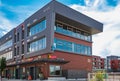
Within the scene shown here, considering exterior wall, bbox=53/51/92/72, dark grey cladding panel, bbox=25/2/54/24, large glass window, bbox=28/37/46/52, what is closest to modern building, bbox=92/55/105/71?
exterior wall, bbox=53/51/92/72

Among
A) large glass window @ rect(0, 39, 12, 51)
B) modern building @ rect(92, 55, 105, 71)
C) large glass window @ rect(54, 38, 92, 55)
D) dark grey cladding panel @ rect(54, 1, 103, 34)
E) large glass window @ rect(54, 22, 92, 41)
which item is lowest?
modern building @ rect(92, 55, 105, 71)

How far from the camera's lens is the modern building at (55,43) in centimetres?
4081

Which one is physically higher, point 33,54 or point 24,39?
point 24,39

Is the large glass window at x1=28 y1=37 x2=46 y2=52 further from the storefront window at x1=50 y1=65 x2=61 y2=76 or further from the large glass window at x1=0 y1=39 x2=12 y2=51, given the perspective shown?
the large glass window at x1=0 y1=39 x2=12 y2=51

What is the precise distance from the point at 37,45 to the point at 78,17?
→ 11.2 m

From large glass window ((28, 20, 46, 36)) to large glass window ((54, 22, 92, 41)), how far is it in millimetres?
2792

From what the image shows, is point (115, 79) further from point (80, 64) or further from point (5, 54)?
point (5, 54)

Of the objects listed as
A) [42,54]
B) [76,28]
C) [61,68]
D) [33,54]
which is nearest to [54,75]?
[61,68]

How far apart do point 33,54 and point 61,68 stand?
7962 millimetres

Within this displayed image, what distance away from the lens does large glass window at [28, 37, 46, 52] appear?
143 ft

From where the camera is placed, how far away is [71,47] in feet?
156

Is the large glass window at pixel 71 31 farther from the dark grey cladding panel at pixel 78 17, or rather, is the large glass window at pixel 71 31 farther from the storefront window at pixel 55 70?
the storefront window at pixel 55 70

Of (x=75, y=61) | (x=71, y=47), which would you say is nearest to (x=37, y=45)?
(x=71, y=47)

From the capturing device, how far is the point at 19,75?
5356cm
